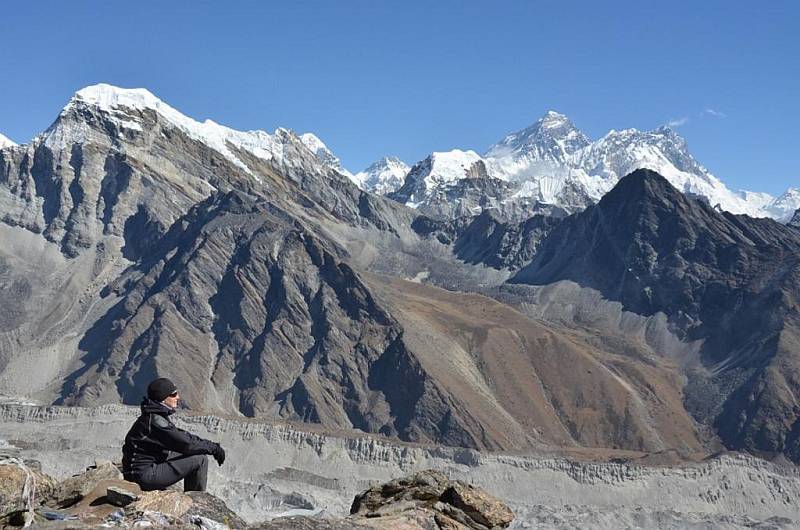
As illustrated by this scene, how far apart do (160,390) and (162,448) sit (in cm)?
124

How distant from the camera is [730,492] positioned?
499 ft

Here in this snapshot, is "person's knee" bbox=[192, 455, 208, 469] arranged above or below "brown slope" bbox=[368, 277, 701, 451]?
below

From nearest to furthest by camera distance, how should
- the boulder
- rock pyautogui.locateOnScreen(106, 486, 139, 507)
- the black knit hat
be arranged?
the black knit hat
rock pyautogui.locateOnScreen(106, 486, 139, 507)
the boulder

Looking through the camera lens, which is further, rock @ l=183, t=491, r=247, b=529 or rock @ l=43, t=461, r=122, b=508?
rock @ l=43, t=461, r=122, b=508

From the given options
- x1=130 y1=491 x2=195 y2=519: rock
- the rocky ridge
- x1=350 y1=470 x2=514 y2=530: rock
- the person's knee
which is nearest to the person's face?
the person's knee

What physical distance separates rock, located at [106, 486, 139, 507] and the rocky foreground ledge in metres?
0.02

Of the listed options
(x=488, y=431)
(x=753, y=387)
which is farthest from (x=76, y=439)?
(x=753, y=387)

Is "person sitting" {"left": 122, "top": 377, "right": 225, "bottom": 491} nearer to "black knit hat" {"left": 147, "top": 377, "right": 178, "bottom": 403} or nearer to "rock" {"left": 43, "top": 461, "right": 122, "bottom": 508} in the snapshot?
"black knit hat" {"left": 147, "top": 377, "right": 178, "bottom": 403}

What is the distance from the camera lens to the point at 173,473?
18109 millimetres

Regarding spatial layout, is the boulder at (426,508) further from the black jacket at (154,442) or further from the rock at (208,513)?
the black jacket at (154,442)

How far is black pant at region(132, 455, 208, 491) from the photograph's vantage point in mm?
17938

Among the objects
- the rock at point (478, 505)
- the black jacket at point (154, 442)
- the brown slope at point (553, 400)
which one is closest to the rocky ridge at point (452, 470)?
the brown slope at point (553, 400)

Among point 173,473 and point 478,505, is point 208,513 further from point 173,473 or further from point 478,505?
point 478,505

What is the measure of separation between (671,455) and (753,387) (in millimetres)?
42486
